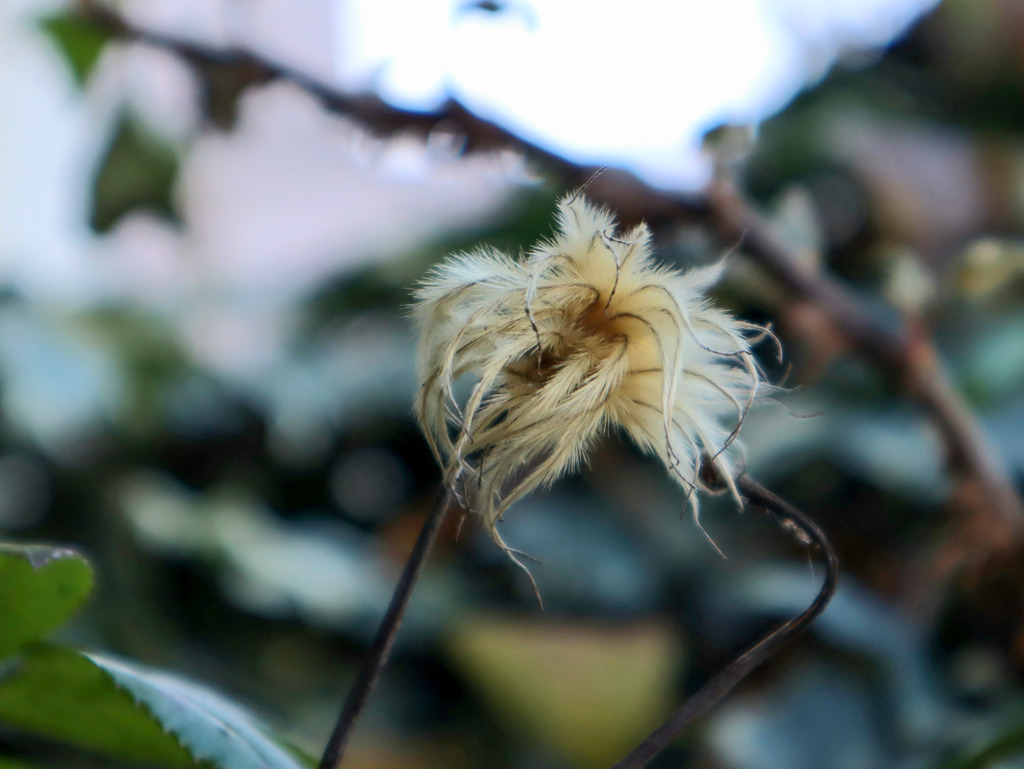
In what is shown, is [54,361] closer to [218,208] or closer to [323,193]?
[218,208]

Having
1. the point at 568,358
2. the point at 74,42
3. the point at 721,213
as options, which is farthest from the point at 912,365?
the point at 74,42

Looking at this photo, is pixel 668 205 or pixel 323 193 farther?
pixel 323 193

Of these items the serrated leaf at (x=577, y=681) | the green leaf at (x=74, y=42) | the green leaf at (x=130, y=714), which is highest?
the green leaf at (x=74, y=42)

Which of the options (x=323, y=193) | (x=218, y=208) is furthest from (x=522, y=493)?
(x=323, y=193)

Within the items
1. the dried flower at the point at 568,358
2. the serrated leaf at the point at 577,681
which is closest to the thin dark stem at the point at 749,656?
the dried flower at the point at 568,358

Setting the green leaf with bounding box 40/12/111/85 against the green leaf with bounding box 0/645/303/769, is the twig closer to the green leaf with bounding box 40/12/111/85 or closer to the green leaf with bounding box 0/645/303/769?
the green leaf with bounding box 0/645/303/769

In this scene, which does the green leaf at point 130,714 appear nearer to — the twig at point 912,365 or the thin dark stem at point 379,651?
the thin dark stem at point 379,651

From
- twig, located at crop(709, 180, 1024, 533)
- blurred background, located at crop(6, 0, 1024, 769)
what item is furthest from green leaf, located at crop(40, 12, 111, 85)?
twig, located at crop(709, 180, 1024, 533)
